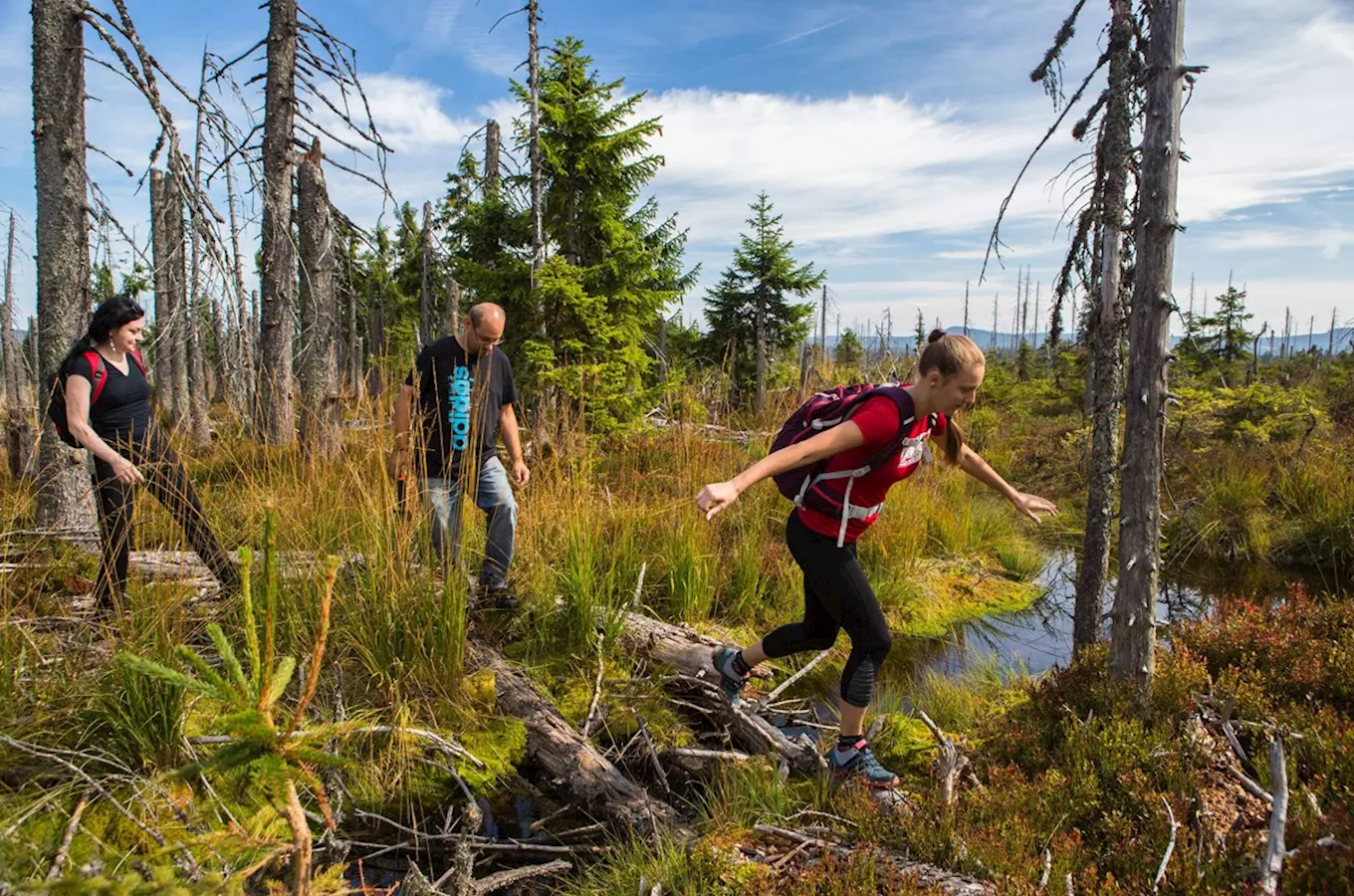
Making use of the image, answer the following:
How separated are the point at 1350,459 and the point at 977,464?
29.6ft

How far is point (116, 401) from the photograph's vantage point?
3918mm

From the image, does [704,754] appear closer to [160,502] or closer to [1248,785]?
[1248,785]

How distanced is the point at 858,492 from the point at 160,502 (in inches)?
129

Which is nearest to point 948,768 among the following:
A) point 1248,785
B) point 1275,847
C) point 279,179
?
point 1275,847

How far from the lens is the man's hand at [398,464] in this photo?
3.79m

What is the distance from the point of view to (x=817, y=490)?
3.07 m

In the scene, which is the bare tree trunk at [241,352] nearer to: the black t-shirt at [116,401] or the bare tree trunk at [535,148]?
the black t-shirt at [116,401]

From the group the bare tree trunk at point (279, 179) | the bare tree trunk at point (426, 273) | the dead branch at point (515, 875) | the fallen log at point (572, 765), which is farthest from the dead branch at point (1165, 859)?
the bare tree trunk at point (426, 273)

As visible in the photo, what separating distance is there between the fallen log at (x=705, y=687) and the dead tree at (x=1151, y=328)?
172cm

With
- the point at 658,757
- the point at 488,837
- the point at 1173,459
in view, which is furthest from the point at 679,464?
the point at 1173,459

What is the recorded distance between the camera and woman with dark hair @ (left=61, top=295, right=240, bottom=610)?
353 cm

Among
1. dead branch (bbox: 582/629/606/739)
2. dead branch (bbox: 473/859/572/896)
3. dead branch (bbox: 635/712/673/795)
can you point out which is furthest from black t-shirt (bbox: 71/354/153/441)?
dead branch (bbox: 635/712/673/795)

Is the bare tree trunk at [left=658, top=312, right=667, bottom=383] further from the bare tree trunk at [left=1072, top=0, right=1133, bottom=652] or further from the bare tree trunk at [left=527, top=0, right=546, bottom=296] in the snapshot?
the bare tree trunk at [left=1072, top=0, right=1133, bottom=652]

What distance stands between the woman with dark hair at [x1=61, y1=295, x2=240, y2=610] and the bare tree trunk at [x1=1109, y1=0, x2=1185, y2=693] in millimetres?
4409
